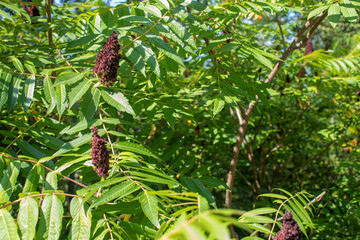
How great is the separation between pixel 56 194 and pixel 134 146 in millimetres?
522

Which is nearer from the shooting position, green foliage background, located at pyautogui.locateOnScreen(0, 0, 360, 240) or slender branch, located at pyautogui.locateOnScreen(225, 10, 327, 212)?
green foliage background, located at pyautogui.locateOnScreen(0, 0, 360, 240)

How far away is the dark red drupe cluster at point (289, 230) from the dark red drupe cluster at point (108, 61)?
125 centimetres

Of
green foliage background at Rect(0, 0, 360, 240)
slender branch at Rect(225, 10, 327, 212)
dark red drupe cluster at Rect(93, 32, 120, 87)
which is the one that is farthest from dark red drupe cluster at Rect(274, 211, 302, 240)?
slender branch at Rect(225, 10, 327, 212)

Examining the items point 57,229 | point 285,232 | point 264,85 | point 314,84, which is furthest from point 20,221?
point 314,84

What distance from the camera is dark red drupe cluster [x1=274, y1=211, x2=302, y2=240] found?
1581 mm

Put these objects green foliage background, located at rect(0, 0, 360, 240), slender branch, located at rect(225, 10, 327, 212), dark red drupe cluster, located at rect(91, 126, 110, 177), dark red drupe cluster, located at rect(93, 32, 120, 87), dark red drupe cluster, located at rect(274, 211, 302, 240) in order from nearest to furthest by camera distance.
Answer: green foliage background, located at rect(0, 0, 360, 240) → dark red drupe cluster, located at rect(91, 126, 110, 177) → dark red drupe cluster, located at rect(274, 211, 302, 240) → dark red drupe cluster, located at rect(93, 32, 120, 87) → slender branch, located at rect(225, 10, 327, 212)

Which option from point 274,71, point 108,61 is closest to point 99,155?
point 108,61

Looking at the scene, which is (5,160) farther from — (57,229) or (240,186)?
Result: (240,186)

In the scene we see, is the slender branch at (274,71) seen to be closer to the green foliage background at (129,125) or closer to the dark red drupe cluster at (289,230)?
→ the green foliage background at (129,125)

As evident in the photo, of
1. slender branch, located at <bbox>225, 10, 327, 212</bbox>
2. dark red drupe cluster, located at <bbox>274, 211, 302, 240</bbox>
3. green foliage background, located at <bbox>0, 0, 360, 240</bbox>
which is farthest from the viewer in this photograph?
slender branch, located at <bbox>225, 10, 327, 212</bbox>

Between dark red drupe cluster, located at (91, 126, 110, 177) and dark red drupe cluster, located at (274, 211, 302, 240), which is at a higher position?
dark red drupe cluster, located at (91, 126, 110, 177)

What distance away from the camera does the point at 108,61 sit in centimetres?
172

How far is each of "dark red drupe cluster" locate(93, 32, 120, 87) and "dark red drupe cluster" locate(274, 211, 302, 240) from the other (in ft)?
4.09

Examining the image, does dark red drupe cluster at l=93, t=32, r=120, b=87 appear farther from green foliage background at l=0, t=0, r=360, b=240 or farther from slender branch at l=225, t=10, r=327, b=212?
slender branch at l=225, t=10, r=327, b=212
